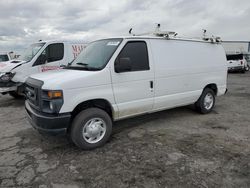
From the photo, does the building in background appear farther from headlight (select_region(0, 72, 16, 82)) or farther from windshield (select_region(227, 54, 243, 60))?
headlight (select_region(0, 72, 16, 82))

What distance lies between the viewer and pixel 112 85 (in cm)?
418

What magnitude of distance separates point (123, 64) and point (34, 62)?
4.85 metres

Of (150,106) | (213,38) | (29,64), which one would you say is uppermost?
(213,38)

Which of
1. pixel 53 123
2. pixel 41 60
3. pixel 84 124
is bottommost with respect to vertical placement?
pixel 84 124

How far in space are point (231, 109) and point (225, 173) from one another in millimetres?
4069

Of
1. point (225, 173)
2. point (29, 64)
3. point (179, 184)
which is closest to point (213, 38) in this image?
point (225, 173)

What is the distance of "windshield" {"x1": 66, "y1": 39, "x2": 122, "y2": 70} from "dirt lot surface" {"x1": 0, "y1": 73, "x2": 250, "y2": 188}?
1.56 meters

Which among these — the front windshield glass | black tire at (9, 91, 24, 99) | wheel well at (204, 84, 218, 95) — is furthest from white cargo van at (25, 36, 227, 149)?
black tire at (9, 91, 24, 99)

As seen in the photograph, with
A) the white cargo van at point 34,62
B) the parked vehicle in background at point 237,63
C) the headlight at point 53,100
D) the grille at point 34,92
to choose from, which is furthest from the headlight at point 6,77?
the parked vehicle in background at point 237,63

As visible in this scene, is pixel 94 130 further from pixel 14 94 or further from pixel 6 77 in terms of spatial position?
pixel 14 94

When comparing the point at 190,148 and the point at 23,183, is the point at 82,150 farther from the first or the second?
the point at 190,148

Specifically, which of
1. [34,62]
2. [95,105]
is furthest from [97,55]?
[34,62]

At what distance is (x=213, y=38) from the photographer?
20.5 ft

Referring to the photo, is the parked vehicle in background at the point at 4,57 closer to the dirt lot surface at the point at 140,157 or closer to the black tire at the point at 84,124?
the dirt lot surface at the point at 140,157
